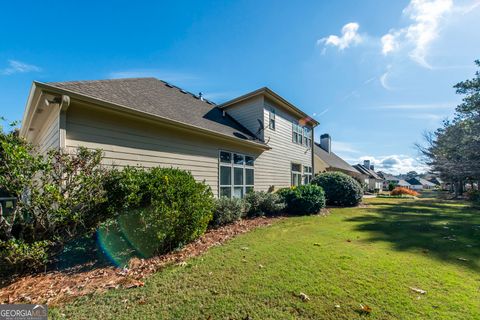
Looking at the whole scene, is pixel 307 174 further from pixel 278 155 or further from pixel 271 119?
pixel 271 119

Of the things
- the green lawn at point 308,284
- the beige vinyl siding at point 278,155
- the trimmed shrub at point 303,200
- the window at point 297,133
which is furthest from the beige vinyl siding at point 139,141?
the window at point 297,133

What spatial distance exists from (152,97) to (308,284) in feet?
26.2

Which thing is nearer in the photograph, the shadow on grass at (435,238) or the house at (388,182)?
the shadow on grass at (435,238)

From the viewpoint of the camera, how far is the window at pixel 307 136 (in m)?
15.9

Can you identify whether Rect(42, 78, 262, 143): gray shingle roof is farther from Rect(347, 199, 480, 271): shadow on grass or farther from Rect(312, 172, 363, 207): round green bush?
Rect(347, 199, 480, 271): shadow on grass

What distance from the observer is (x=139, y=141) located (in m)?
6.35

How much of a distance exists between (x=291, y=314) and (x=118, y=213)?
3.76 meters

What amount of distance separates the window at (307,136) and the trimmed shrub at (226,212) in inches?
391

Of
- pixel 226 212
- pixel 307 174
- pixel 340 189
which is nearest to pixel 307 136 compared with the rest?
pixel 307 174

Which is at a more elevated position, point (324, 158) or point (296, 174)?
point (324, 158)

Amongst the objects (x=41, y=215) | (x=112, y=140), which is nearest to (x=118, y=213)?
(x=41, y=215)

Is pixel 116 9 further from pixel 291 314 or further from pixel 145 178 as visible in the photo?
pixel 291 314

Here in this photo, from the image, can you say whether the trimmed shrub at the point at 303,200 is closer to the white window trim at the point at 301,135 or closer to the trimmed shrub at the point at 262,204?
the trimmed shrub at the point at 262,204

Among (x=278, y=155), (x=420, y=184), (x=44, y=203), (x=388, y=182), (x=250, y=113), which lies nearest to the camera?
(x=44, y=203)
